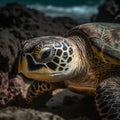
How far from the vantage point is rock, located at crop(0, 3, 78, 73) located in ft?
16.7

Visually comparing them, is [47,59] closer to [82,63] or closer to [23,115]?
[82,63]

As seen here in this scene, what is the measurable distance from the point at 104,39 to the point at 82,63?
0.36 meters

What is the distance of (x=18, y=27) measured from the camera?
21.3 feet

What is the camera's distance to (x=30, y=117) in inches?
95.2

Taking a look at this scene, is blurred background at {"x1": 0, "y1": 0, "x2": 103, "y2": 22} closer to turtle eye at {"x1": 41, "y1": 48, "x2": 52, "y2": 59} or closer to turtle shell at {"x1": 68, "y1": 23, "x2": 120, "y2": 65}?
turtle shell at {"x1": 68, "y1": 23, "x2": 120, "y2": 65}

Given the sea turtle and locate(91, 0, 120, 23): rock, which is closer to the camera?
the sea turtle

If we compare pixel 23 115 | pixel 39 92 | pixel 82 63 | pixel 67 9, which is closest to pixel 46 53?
pixel 82 63

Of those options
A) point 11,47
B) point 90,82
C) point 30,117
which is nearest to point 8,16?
point 11,47

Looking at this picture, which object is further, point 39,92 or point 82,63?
point 39,92

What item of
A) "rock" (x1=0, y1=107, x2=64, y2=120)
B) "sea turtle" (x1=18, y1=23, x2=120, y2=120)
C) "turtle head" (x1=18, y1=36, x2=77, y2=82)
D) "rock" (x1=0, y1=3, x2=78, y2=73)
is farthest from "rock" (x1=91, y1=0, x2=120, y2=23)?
"rock" (x1=0, y1=107, x2=64, y2=120)

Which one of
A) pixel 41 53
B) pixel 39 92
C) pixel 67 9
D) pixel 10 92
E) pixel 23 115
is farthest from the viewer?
pixel 67 9

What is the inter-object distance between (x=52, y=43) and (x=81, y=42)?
1.88 feet

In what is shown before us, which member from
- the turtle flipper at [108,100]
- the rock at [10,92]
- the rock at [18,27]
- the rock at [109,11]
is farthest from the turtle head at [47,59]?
the rock at [109,11]

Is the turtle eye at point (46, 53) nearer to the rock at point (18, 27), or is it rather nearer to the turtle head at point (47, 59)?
the turtle head at point (47, 59)
